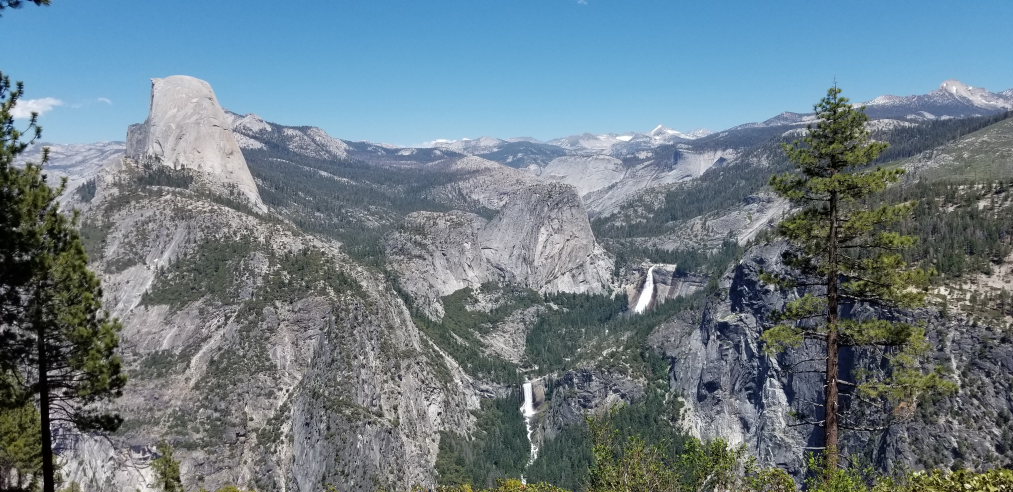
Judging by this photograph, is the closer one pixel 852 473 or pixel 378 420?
pixel 852 473

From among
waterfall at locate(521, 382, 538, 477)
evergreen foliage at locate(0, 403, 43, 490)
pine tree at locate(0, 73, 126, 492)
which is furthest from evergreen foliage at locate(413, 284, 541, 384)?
pine tree at locate(0, 73, 126, 492)

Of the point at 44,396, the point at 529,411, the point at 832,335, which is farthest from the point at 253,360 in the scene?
the point at 832,335

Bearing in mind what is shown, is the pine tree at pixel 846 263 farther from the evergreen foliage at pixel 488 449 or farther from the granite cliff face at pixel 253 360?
the evergreen foliage at pixel 488 449

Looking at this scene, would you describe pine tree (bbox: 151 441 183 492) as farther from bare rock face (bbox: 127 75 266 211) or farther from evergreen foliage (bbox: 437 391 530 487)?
bare rock face (bbox: 127 75 266 211)

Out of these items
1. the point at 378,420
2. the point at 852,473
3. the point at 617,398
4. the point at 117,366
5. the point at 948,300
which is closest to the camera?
the point at 852,473

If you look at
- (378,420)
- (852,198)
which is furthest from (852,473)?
(378,420)

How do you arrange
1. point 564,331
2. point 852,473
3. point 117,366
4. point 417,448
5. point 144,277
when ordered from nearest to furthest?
point 852,473, point 117,366, point 417,448, point 144,277, point 564,331

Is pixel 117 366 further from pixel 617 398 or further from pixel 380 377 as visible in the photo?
pixel 617 398

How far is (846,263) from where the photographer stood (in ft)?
71.4

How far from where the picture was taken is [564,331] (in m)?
196

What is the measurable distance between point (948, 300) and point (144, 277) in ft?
493

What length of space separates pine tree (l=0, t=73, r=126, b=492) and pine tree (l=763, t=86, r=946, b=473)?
2664 cm

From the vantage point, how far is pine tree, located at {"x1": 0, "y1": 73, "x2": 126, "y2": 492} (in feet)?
62.6

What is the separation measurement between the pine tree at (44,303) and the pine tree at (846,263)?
26637mm
